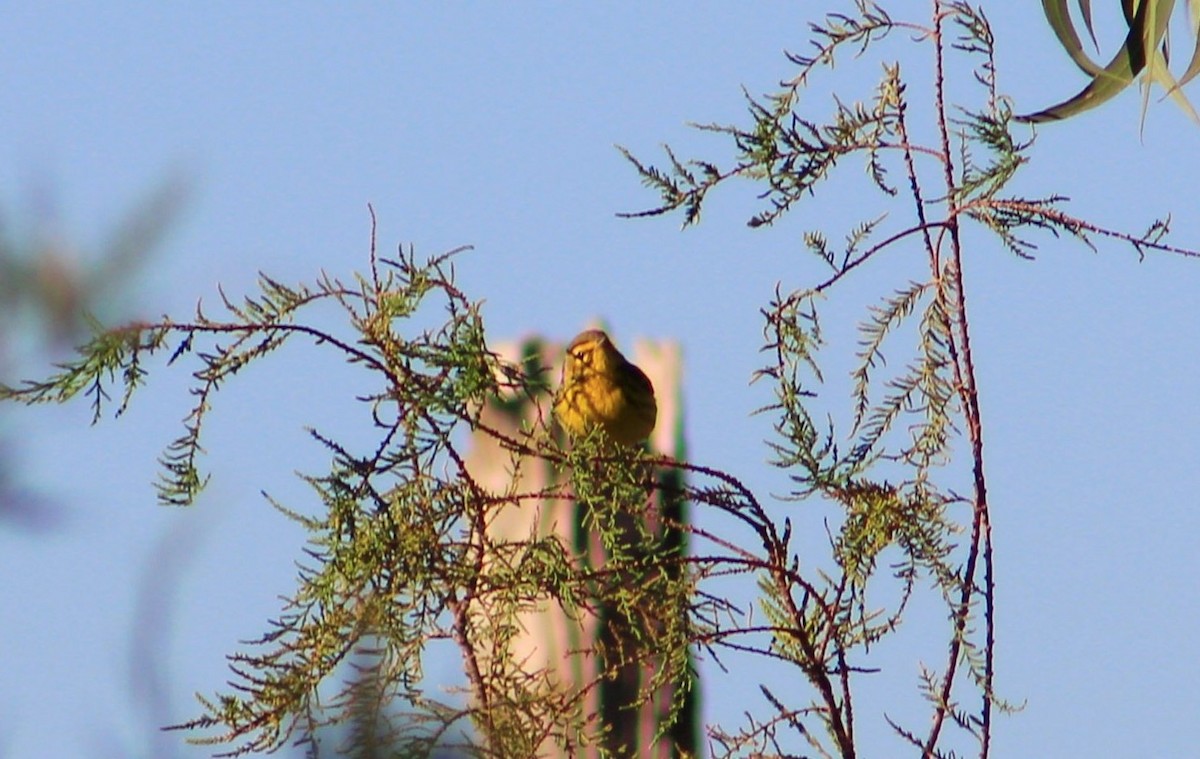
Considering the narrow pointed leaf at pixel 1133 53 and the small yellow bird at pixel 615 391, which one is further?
the small yellow bird at pixel 615 391

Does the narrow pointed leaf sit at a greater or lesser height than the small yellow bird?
lesser

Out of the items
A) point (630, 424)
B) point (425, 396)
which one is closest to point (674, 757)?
point (425, 396)

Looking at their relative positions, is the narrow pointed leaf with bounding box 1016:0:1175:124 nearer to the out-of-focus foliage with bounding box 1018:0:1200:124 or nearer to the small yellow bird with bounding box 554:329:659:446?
the out-of-focus foliage with bounding box 1018:0:1200:124

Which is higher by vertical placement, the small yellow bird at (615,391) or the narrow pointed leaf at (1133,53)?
the small yellow bird at (615,391)

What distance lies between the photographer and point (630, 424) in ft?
14.0

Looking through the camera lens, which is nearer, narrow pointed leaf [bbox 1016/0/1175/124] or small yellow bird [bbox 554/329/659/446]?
narrow pointed leaf [bbox 1016/0/1175/124]

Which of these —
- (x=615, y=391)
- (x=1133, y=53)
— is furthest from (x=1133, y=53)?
(x=615, y=391)

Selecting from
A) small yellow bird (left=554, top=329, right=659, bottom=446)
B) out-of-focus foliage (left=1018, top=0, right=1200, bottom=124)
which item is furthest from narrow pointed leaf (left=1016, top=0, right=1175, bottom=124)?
small yellow bird (left=554, top=329, right=659, bottom=446)

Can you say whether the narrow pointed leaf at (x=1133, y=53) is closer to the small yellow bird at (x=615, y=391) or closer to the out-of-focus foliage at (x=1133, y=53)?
the out-of-focus foliage at (x=1133, y=53)

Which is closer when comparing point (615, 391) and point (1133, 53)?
point (1133, 53)

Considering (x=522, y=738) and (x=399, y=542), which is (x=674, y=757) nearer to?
(x=522, y=738)

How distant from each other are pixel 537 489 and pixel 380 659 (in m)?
0.34

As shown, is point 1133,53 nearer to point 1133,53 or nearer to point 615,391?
point 1133,53

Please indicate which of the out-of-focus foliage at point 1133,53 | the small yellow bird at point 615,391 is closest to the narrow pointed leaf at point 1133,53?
the out-of-focus foliage at point 1133,53
